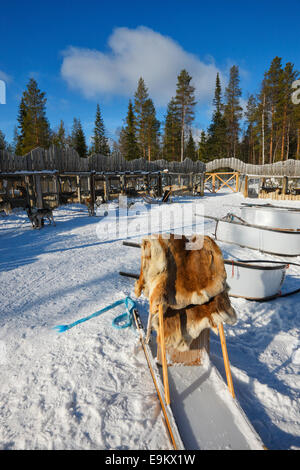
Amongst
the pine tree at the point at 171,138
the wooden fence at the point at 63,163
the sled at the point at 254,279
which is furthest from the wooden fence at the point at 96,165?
the pine tree at the point at 171,138

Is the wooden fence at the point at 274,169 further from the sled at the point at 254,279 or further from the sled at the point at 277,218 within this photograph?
the sled at the point at 254,279

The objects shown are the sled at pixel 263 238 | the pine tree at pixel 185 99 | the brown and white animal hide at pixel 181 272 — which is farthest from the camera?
the pine tree at pixel 185 99

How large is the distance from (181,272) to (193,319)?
0.55 meters

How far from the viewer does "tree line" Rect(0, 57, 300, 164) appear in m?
31.1

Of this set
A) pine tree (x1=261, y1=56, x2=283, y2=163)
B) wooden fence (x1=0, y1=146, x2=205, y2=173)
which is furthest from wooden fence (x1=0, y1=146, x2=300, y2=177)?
pine tree (x1=261, y1=56, x2=283, y2=163)

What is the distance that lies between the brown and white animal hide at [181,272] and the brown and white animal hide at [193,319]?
0.19 meters

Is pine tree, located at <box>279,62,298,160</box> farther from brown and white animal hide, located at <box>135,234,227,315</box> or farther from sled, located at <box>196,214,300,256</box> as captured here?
brown and white animal hide, located at <box>135,234,227,315</box>

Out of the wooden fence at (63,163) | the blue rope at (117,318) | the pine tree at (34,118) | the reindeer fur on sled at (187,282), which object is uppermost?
the pine tree at (34,118)

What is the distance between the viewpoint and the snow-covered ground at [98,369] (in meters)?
2.08

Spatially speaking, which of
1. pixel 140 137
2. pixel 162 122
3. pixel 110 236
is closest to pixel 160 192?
pixel 110 236

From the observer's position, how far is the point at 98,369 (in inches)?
110

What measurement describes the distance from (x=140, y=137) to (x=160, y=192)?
22.8 meters

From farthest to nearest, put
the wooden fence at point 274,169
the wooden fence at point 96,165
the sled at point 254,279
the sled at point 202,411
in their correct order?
the wooden fence at point 274,169
the wooden fence at point 96,165
the sled at point 254,279
the sled at point 202,411
